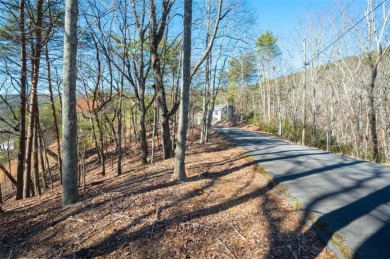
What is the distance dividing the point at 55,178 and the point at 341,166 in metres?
17.6

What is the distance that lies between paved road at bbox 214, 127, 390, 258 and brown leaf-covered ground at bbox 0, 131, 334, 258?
1.19ft

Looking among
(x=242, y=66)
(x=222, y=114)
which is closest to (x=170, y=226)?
(x=242, y=66)

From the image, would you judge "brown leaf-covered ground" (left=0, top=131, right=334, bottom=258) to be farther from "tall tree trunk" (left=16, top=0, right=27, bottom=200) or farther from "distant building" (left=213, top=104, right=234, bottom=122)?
"distant building" (left=213, top=104, right=234, bottom=122)

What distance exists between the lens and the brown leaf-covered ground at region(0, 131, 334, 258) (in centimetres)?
307

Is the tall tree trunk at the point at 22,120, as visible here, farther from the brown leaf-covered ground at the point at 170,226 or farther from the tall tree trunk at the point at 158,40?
the tall tree trunk at the point at 158,40

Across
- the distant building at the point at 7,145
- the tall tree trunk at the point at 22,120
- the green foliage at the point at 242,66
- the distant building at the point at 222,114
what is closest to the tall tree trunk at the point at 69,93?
the tall tree trunk at the point at 22,120

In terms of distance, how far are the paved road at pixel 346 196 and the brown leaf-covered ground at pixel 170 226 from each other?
1.19 feet

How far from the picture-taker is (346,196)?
4504mm

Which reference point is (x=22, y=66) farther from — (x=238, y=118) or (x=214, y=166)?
(x=238, y=118)

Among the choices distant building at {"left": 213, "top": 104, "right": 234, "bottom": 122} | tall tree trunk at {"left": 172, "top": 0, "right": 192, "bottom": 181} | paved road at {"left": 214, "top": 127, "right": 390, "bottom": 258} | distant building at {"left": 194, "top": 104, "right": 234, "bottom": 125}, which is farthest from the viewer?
distant building at {"left": 213, "top": 104, "right": 234, "bottom": 122}

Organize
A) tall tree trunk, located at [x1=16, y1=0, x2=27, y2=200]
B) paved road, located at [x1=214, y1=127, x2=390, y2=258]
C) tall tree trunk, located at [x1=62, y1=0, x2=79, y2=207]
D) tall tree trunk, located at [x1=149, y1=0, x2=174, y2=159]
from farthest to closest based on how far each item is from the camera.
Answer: tall tree trunk, located at [x1=149, y1=0, x2=174, y2=159]
tall tree trunk, located at [x1=16, y1=0, x2=27, y2=200]
tall tree trunk, located at [x1=62, y1=0, x2=79, y2=207]
paved road, located at [x1=214, y1=127, x2=390, y2=258]

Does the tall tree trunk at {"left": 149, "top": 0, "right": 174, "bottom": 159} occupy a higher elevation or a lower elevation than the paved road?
higher

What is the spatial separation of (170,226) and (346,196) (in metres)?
3.31

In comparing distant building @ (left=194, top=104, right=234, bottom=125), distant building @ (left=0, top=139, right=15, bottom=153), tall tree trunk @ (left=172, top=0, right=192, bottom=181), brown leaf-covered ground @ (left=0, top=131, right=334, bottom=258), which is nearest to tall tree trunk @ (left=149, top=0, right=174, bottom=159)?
tall tree trunk @ (left=172, top=0, right=192, bottom=181)
